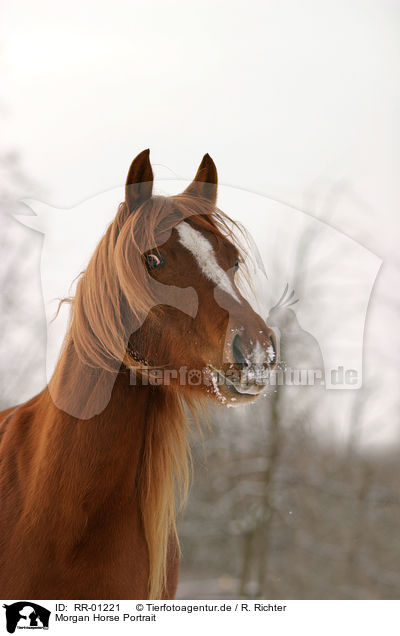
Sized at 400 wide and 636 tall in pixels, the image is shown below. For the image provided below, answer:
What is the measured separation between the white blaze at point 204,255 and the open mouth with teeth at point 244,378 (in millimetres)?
91

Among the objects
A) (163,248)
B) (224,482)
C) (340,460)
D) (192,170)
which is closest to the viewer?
(163,248)

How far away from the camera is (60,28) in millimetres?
1132

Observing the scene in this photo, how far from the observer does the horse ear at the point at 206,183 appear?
80cm

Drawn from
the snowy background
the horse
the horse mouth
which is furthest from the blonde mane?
the snowy background

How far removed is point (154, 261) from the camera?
67 centimetres

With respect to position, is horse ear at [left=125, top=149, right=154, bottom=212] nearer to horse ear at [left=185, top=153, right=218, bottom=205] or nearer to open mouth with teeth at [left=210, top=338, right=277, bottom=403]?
horse ear at [left=185, top=153, right=218, bottom=205]

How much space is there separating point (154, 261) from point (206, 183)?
215mm
